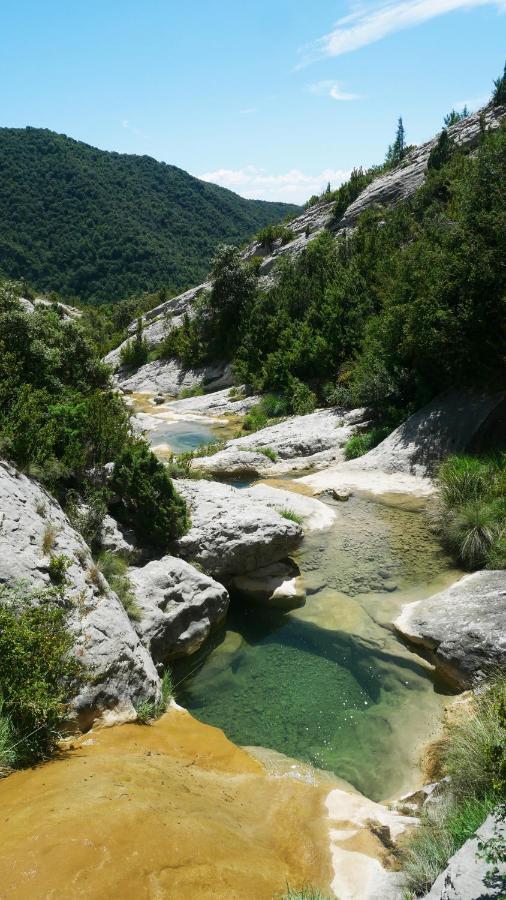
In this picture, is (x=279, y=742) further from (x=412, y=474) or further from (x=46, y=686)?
(x=412, y=474)

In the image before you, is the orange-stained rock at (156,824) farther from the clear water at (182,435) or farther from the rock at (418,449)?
the clear water at (182,435)

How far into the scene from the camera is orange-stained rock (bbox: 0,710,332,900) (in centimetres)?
382

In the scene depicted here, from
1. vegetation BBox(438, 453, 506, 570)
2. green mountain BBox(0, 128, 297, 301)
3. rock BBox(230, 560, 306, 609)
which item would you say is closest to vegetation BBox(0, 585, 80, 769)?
rock BBox(230, 560, 306, 609)

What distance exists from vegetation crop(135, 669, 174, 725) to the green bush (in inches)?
136

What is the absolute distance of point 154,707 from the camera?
283 inches

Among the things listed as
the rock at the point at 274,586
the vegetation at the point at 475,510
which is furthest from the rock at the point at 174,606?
the vegetation at the point at 475,510

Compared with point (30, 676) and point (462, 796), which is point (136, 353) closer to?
point (30, 676)

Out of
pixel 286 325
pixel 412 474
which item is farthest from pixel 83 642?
pixel 286 325

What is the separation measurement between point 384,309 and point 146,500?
16127 mm

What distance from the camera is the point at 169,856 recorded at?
4230 millimetres

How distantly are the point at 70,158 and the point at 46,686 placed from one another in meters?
162

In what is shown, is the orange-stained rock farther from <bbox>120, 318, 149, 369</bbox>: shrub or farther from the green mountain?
the green mountain

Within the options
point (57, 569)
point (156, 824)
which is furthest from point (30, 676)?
point (156, 824)

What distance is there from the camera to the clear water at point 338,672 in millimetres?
7320
